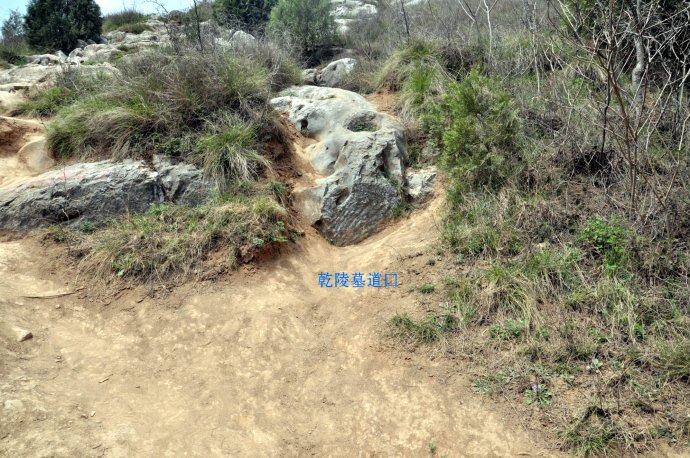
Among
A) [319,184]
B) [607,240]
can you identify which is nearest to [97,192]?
[319,184]

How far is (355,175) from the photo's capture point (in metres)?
5.54

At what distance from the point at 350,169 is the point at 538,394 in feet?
11.3

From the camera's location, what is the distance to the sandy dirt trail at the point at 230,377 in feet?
9.43

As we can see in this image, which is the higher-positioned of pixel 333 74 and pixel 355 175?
pixel 333 74

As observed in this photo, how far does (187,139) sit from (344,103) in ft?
8.26

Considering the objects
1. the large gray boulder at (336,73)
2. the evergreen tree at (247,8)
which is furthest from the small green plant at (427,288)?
the evergreen tree at (247,8)

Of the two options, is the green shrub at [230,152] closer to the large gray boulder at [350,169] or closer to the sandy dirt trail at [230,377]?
the large gray boulder at [350,169]

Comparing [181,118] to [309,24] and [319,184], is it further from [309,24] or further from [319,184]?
[309,24]

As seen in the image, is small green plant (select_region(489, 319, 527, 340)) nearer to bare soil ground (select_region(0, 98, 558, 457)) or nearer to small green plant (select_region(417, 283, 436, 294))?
bare soil ground (select_region(0, 98, 558, 457))

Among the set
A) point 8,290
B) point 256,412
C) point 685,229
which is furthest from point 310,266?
point 685,229

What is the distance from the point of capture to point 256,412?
321 cm

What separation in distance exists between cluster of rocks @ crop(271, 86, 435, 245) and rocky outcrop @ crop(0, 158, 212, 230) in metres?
1.42

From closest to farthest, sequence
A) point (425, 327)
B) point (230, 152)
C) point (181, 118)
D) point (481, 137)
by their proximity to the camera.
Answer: point (425, 327), point (481, 137), point (230, 152), point (181, 118)

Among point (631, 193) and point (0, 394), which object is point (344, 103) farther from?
point (0, 394)
